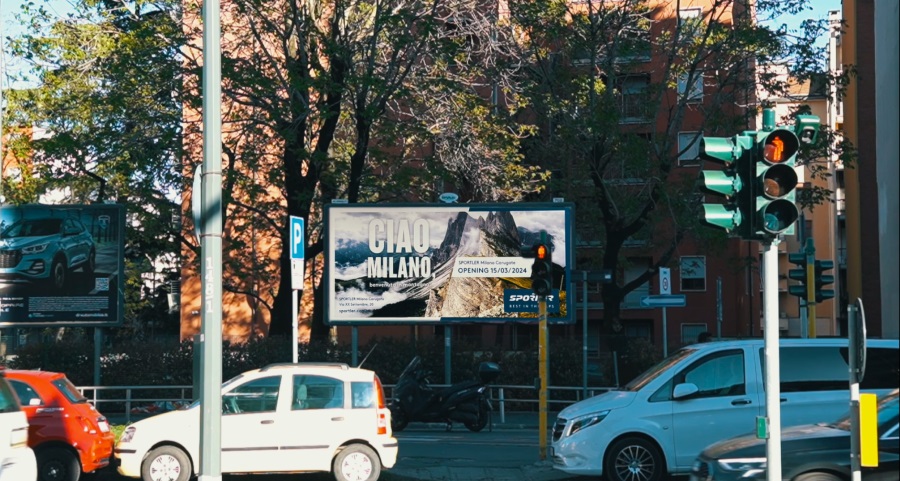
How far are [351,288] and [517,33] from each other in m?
9.26

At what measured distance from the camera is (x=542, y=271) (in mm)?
16344

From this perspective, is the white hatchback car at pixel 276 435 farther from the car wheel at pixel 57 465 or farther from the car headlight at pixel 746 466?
the car headlight at pixel 746 466

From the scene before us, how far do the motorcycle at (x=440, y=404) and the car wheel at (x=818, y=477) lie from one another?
11488mm

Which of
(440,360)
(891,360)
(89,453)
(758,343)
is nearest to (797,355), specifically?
(758,343)

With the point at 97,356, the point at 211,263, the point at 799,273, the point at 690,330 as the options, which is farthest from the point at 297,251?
the point at 690,330

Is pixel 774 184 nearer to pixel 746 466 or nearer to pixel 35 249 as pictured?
pixel 746 466

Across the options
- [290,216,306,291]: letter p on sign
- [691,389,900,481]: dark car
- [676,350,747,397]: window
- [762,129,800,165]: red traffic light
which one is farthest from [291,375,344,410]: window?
[762,129,800,165]: red traffic light

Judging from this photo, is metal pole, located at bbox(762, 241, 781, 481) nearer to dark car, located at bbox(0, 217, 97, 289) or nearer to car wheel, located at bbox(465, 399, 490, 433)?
car wheel, located at bbox(465, 399, 490, 433)

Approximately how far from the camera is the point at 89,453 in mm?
13672

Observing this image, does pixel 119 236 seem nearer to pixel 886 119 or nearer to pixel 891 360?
pixel 891 360

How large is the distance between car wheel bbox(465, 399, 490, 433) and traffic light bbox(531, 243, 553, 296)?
5502 millimetres

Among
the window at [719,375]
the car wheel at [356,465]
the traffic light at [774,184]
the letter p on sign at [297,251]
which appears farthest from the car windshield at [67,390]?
the traffic light at [774,184]

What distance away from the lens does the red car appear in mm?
13398

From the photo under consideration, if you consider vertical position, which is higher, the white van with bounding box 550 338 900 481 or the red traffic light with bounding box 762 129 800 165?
the red traffic light with bounding box 762 129 800 165
